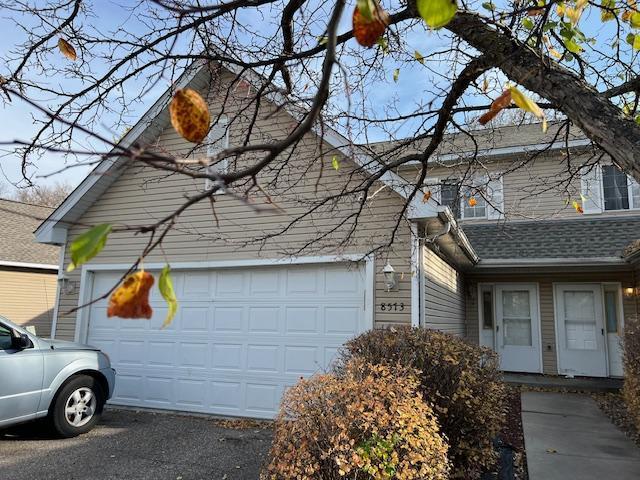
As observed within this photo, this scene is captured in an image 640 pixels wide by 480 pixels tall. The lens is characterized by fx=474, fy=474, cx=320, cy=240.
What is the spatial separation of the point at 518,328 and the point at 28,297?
14.3 metres

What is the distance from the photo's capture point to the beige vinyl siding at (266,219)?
689 cm

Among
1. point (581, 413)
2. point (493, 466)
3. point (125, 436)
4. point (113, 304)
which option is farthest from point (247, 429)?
point (113, 304)

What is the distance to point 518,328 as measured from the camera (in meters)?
12.0

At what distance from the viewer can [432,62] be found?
17.1ft

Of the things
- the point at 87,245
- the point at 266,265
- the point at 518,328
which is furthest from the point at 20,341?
the point at 518,328

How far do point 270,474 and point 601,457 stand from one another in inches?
174

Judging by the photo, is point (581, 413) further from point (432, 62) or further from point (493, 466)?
point (432, 62)

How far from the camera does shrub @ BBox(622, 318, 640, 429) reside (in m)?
6.22

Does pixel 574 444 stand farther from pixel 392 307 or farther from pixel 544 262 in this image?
pixel 544 262

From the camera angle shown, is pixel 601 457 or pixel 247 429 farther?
pixel 247 429

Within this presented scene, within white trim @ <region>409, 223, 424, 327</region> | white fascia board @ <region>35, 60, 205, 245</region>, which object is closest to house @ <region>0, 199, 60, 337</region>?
white fascia board @ <region>35, 60, 205, 245</region>

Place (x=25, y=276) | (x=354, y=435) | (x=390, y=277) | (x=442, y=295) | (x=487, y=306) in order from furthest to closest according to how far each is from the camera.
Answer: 1. (x=25, y=276)
2. (x=487, y=306)
3. (x=442, y=295)
4. (x=390, y=277)
5. (x=354, y=435)

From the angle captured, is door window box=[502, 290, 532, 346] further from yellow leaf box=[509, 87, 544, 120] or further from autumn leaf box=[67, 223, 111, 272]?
autumn leaf box=[67, 223, 111, 272]

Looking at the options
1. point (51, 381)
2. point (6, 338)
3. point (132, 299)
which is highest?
point (132, 299)
